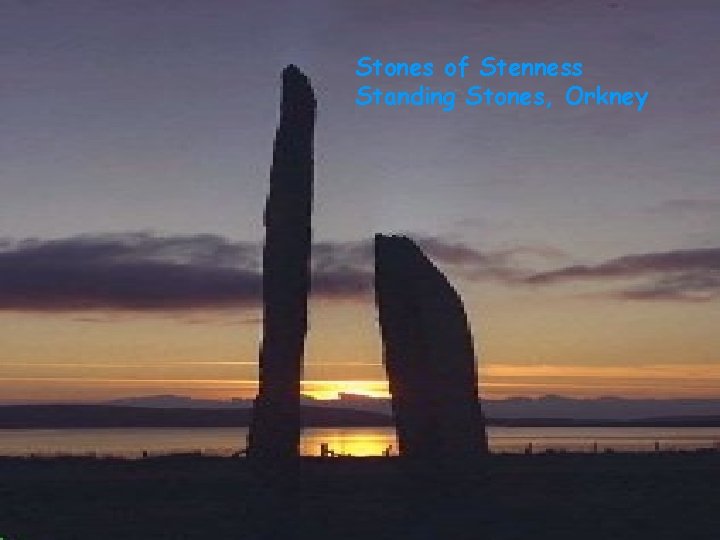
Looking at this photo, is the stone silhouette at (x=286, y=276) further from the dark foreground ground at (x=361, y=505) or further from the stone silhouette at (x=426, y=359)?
the stone silhouette at (x=426, y=359)

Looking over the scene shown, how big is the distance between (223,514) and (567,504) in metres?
6.48

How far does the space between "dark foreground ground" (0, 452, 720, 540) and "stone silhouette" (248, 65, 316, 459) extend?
82 cm

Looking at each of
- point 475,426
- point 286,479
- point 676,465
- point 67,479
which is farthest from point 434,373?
point 676,465

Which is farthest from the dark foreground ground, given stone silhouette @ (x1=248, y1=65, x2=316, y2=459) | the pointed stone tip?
the pointed stone tip

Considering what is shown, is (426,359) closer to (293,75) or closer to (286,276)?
(286,276)

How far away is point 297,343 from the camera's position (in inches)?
899

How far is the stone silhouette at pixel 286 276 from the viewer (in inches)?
893

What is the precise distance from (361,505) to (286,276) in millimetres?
4609

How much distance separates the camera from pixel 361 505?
79.7 feet

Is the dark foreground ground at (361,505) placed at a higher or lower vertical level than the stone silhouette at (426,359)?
lower

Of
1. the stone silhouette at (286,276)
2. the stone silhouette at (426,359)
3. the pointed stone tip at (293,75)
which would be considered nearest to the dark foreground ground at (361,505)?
the stone silhouette at (426,359)

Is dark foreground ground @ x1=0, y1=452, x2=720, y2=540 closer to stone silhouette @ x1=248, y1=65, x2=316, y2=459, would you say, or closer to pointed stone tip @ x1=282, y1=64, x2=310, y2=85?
stone silhouette @ x1=248, y1=65, x2=316, y2=459

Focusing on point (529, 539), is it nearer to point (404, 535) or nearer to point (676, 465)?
point (404, 535)

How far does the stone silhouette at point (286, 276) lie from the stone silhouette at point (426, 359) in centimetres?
170
